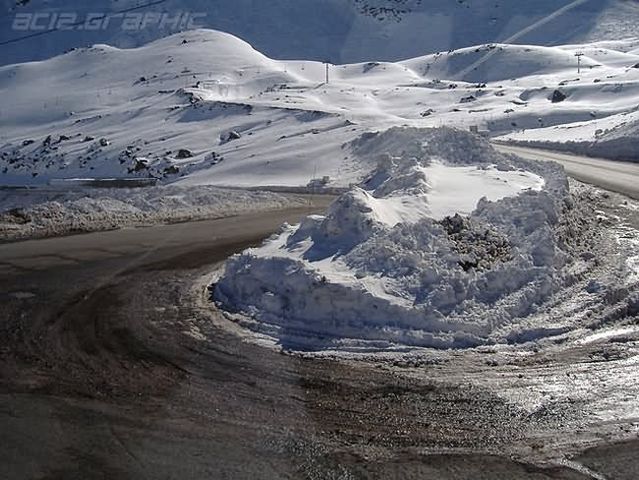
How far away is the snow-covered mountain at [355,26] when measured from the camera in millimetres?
96894

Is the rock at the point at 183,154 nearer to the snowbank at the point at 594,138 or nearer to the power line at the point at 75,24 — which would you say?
the snowbank at the point at 594,138

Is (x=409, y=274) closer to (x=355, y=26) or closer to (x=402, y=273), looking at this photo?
(x=402, y=273)

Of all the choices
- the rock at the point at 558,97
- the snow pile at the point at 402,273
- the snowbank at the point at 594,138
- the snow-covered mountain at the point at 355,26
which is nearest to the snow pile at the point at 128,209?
the snow pile at the point at 402,273

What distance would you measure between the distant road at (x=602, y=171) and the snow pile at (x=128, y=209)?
28.1 ft

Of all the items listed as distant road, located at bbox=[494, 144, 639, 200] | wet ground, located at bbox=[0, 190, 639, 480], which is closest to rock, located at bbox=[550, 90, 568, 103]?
distant road, located at bbox=[494, 144, 639, 200]

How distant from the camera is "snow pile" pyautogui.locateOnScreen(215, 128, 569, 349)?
1056 cm

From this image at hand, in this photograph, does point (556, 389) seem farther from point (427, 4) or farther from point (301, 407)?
point (427, 4)

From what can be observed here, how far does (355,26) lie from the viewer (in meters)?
103

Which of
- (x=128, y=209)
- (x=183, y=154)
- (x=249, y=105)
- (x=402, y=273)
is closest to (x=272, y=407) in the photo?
(x=402, y=273)

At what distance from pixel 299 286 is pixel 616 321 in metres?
4.38

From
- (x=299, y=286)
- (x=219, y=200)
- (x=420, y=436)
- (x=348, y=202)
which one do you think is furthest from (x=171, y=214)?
(x=420, y=436)

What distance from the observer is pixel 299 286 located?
448 inches

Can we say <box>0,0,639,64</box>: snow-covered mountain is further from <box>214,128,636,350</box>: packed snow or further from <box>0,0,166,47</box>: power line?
<box>214,128,636,350</box>: packed snow

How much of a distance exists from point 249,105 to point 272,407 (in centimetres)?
3878
